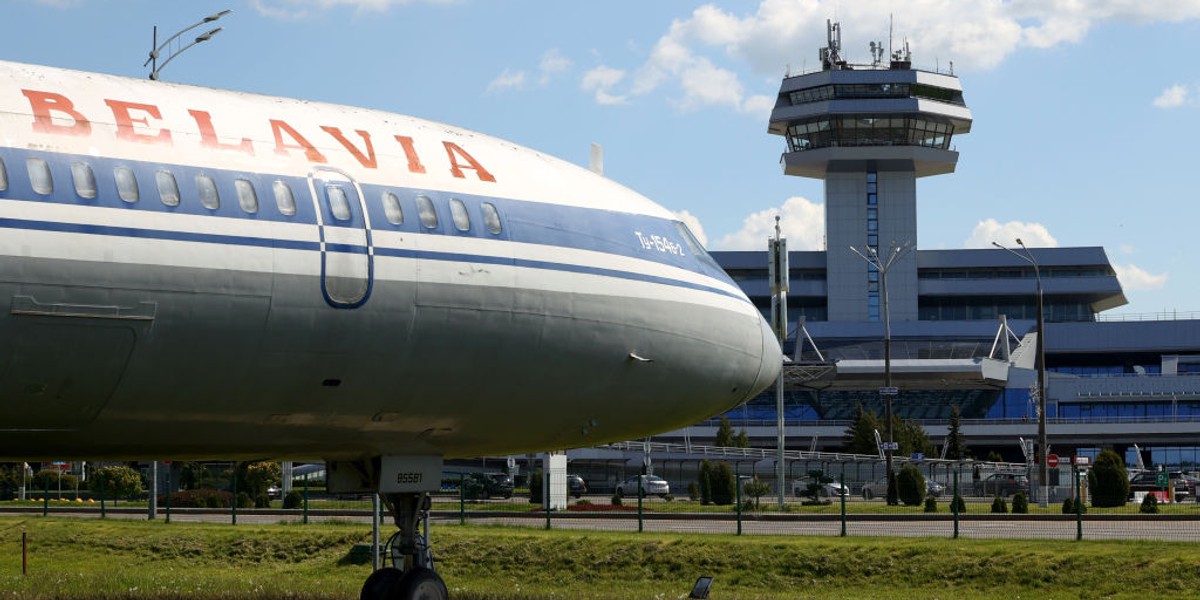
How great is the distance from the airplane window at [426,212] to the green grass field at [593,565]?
9.58 meters

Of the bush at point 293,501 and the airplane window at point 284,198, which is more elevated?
the airplane window at point 284,198

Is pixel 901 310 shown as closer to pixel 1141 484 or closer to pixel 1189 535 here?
pixel 1141 484

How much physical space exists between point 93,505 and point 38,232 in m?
46.8

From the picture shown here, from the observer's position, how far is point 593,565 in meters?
31.6

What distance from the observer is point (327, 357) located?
15195mm

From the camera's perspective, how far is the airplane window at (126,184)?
45.0 feet

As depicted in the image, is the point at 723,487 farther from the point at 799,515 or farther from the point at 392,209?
the point at 392,209

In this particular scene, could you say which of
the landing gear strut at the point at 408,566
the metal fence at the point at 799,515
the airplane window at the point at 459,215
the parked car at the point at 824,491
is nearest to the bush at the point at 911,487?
the metal fence at the point at 799,515

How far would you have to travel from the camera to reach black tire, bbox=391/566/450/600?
17.1 meters

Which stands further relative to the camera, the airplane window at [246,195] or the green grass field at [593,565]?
the green grass field at [593,565]

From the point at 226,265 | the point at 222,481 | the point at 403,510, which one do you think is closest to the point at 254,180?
the point at 226,265

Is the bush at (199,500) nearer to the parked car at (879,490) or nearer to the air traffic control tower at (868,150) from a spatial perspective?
the parked car at (879,490)

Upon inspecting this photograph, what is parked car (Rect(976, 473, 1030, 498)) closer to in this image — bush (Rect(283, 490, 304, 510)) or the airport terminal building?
bush (Rect(283, 490, 304, 510))

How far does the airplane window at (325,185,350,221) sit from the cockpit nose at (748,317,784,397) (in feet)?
20.9
